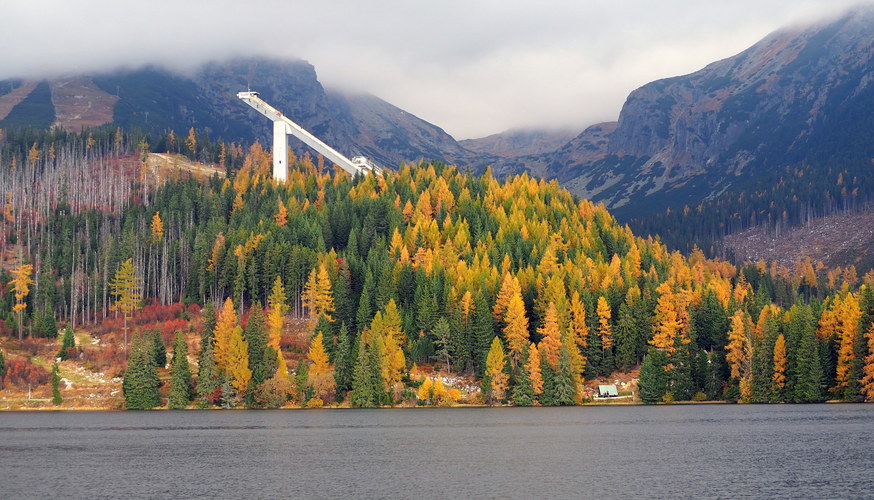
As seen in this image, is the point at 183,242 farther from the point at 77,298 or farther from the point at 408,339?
the point at 408,339

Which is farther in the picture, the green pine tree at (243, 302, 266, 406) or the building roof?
the building roof

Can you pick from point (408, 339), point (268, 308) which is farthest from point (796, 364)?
point (268, 308)

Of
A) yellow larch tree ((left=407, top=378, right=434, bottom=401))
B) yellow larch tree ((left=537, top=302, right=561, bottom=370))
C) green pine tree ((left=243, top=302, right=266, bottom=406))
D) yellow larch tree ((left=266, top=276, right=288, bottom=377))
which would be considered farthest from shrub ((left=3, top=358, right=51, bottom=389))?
yellow larch tree ((left=537, top=302, right=561, bottom=370))

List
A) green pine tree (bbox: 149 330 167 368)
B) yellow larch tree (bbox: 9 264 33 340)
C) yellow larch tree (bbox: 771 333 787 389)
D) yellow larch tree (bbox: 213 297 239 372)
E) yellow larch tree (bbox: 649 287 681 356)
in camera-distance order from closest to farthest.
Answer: yellow larch tree (bbox: 771 333 787 389) → yellow larch tree (bbox: 213 297 239 372) → green pine tree (bbox: 149 330 167 368) → yellow larch tree (bbox: 649 287 681 356) → yellow larch tree (bbox: 9 264 33 340)

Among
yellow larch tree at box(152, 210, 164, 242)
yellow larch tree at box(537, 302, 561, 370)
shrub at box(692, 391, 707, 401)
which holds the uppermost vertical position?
yellow larch tree at box(152, 210, 164, 242)

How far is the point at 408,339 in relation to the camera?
150 meters

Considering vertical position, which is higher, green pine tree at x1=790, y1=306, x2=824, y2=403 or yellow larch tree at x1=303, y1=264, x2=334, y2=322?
yellow larch tree at x1=303, y1=264, x2=334, y2=322

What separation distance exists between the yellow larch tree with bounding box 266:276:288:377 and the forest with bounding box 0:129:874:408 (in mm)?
549

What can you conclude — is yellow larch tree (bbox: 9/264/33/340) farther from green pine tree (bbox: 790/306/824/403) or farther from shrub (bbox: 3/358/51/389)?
green pine tree (bbox: 790/306/824/403)

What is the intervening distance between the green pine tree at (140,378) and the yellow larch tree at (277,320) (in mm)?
17717

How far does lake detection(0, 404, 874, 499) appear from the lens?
206 ft

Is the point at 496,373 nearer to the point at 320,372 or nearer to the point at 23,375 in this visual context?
the point at 320,372

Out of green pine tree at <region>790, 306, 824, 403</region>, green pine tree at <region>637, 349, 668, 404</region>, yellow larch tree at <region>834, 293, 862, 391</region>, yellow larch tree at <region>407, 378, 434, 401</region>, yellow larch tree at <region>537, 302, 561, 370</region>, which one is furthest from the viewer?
yellow larch tree at <region>537, 302, 561, 370</region>

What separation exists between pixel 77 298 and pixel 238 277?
30865 millimetres
